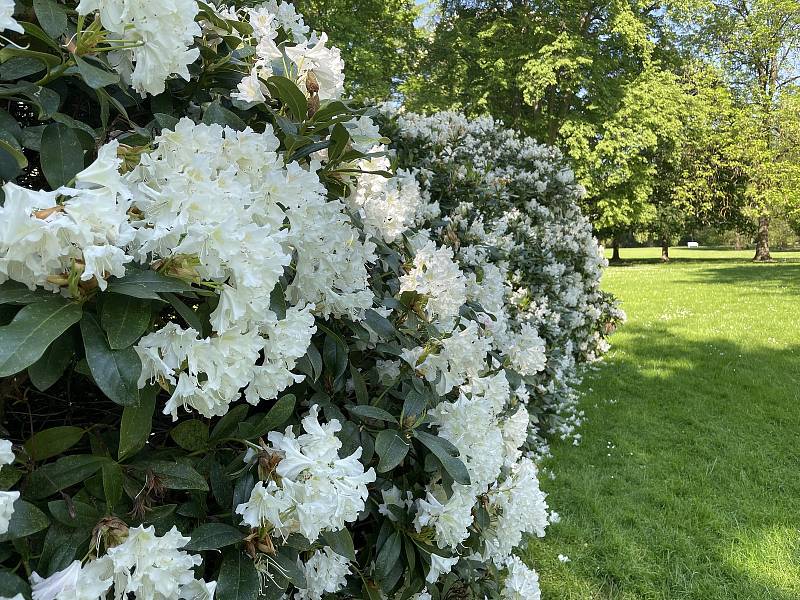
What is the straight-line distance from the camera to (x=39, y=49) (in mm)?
1022

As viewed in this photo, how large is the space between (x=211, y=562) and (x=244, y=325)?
0.51 metres

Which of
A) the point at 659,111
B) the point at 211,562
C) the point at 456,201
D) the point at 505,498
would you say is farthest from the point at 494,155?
the point at 659,111

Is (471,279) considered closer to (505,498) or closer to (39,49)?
(505,498)

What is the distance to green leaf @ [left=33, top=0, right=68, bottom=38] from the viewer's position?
2.97 ft

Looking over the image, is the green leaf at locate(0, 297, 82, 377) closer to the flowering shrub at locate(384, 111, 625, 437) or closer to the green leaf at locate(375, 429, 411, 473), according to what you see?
the green leaf at locate(375, 429, 411, 473)

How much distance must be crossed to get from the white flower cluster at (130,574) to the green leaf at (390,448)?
0.48 m

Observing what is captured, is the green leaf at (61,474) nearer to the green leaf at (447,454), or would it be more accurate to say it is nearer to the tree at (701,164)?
the green leaf at (447,454)

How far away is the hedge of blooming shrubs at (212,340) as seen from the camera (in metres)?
0.76

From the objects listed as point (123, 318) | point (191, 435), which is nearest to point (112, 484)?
point (191, 435)

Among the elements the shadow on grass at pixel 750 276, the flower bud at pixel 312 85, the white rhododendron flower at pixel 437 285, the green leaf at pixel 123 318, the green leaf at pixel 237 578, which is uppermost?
the flower bud at pixel 312 85

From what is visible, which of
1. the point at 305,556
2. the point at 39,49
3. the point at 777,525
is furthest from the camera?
the point at 777,525

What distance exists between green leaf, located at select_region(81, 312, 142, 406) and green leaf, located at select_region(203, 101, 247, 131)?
53 centimetres

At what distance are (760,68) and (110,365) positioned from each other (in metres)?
26.1

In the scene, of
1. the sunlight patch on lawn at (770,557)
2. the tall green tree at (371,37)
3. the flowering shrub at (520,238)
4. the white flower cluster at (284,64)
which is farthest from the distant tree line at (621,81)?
the white flower cluster at (284,64)
